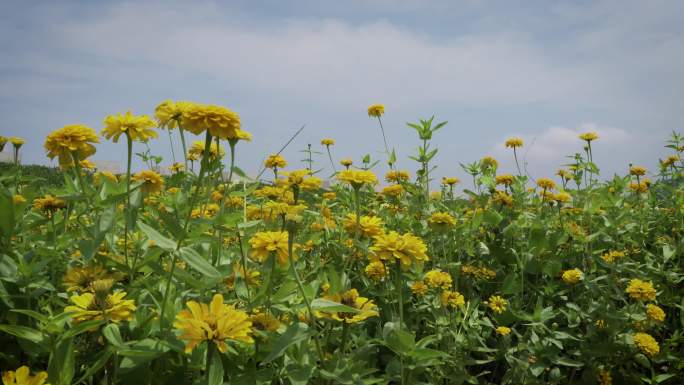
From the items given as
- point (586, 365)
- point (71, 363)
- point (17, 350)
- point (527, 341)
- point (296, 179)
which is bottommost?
point (586, 365)

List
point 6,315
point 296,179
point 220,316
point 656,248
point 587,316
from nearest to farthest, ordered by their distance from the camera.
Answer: point 220,316 < point 6,315 < point 296,179 < point 587,316 < point 656,248

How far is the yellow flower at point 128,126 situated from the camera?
5.04 ft

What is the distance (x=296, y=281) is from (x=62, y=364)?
0.63 metres

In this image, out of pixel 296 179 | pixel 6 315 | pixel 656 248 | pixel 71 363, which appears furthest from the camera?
pixel 656 248

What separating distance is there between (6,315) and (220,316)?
967 millimetres

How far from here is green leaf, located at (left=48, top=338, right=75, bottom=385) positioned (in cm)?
121

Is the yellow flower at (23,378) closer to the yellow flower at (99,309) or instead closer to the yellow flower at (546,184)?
the yellow flower at (99,309)

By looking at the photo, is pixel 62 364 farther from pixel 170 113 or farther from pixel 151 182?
pixel 151 182

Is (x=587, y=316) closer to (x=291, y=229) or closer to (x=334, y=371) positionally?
(x=334, y=371)

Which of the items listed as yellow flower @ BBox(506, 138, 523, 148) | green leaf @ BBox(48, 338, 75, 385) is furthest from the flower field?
yellow flower @ BBox(506, 138, 523, 148)

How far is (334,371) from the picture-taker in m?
1.36

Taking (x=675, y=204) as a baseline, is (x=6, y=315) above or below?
below

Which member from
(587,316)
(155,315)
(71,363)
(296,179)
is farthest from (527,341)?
(71,363)

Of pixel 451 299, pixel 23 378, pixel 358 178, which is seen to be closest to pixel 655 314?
pixel 451 299
